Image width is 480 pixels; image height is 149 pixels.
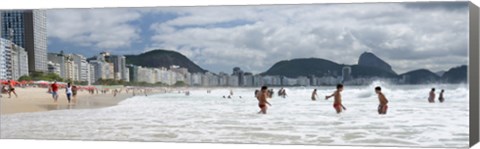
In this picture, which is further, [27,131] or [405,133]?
[27,131]

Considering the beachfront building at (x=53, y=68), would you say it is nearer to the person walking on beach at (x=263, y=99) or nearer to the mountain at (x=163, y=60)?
the mountain at (x=163, y=60)

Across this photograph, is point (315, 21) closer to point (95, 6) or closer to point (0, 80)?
point (95, 6)

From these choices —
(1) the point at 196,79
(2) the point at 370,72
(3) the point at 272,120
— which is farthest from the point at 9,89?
(2) the point at 370,72

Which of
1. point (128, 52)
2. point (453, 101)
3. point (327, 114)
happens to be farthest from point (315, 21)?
point (128, 52)

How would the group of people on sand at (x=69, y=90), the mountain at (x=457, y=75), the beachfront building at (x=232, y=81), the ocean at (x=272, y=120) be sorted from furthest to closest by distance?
the group of people on sand at (x=69, y=90), the beachfront building at (x=232, y=81), the ocean at (x=272, y=120), the mountain at (x=457, y=75)

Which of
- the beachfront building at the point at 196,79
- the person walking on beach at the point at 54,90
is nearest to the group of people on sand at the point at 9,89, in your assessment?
the person walking on beach at the point at 54,90

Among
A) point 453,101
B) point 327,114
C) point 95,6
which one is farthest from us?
point 95,6

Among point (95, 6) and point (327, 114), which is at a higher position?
point (95, 6)
